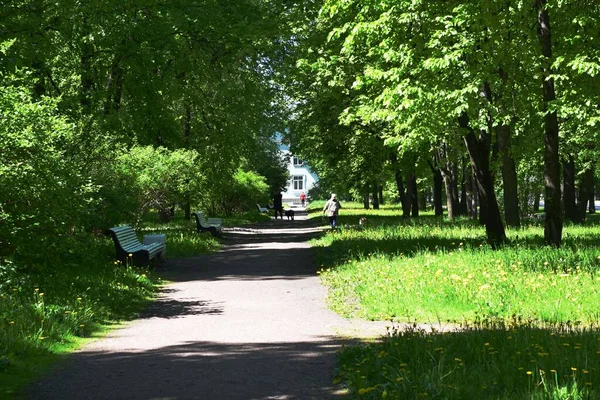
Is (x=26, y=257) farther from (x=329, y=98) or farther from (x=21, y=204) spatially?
(x=329, y=98)

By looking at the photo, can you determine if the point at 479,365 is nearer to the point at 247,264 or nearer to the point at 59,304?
the point at 59,304

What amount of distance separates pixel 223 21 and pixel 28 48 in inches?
329

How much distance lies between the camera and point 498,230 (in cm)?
1711

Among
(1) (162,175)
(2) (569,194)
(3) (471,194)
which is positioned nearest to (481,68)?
(1) (162,175)

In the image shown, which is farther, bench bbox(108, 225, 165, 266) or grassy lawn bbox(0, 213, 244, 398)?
bench bbox(108, 225, 165, 266)

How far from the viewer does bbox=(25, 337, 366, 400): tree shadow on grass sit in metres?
6.05

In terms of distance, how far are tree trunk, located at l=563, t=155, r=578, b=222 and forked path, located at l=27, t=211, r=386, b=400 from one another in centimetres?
2073

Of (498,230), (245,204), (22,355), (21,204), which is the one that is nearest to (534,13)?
(498,230)

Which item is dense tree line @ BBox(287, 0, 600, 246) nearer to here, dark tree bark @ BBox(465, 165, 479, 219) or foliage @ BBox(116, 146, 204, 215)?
foliage @ BBox(116, 146, 204, 215)

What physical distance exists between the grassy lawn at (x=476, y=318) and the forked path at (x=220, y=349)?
0.51 metres

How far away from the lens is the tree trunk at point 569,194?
31.6m

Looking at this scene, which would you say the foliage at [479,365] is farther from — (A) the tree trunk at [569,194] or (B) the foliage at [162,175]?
(A) the tree trunk at [569,194]

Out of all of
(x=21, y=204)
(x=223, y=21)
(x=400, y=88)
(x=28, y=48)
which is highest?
(x=223, y=21)

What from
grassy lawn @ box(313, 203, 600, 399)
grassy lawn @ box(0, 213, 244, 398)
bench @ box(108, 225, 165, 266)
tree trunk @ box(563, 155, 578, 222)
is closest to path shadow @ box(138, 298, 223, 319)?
grassy lawn @ box(0, 213, 244, 398)
